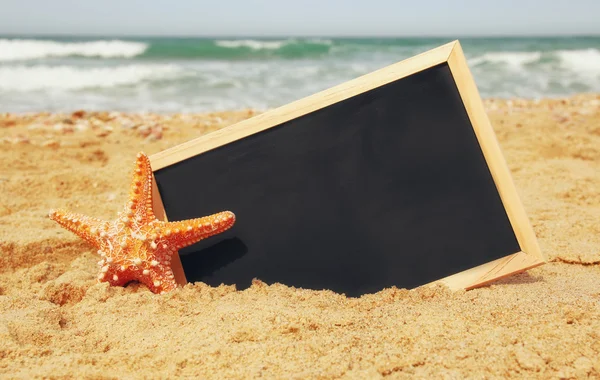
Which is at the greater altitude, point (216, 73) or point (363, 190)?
point (216, 73)

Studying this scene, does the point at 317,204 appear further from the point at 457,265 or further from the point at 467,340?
the point at 467,340

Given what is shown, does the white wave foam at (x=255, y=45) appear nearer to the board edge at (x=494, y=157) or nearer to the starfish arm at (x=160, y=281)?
the board edge at (x=494, y=157)

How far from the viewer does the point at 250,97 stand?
10352 millimetres

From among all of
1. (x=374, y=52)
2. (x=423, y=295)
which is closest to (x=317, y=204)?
(x=423, y=295)

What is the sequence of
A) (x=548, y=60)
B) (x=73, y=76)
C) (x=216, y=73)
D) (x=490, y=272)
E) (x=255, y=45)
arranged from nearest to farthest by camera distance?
(x=490, y=272) < (x=73, y=76) < (x=216, y=73) < (x=548, y=60) < (x=255, y=45)

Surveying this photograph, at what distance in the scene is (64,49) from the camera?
1894cm

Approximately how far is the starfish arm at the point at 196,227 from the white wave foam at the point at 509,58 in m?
17.0

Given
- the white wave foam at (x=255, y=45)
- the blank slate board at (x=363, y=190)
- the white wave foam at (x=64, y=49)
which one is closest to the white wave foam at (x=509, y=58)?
the white wave foam at (x=255, y=45)

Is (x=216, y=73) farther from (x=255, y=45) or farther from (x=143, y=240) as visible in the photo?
(x=143, y=240)

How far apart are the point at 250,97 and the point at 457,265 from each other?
8.70 m

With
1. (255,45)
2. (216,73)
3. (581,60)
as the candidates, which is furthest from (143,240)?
(255,45)

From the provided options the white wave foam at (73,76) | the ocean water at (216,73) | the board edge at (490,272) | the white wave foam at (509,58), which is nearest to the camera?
the board edge at (490,272)

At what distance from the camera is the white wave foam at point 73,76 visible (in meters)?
11.3

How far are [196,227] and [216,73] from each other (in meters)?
12.6
